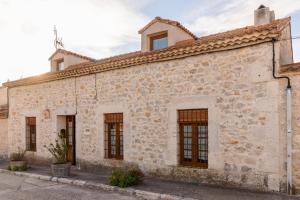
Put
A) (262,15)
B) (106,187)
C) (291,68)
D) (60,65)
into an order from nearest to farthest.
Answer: (291,68) < (106,187) < (262,15) < (60,65)

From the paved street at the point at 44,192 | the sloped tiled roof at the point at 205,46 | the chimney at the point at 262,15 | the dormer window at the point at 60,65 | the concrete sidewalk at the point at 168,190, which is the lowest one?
the paved street at the point at 44,192

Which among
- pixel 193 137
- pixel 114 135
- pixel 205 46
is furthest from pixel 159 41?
pixel 193 137

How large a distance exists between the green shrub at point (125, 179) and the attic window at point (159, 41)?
185 inches

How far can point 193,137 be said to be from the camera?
28.3ft

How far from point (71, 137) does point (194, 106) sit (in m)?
6.51

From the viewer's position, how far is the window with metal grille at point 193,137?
27.8 feet

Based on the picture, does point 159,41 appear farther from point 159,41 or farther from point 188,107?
point 188,107

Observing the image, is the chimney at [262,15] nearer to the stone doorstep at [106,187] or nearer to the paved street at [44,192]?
the stone doorstep at [106,187]

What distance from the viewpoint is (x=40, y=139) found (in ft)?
43.7

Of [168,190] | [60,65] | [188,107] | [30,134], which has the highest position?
[60,65]

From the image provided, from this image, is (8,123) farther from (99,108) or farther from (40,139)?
(99,108)

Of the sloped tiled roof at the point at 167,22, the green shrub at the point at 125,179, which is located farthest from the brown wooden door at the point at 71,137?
the sloped tiled roof at the point at 167,22

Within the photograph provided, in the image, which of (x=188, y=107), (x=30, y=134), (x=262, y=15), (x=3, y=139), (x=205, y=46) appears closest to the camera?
(x=205, y=46)

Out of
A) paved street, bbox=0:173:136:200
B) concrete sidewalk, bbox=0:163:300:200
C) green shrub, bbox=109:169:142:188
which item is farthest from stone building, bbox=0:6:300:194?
paved street, bbox=0:173:136:200
